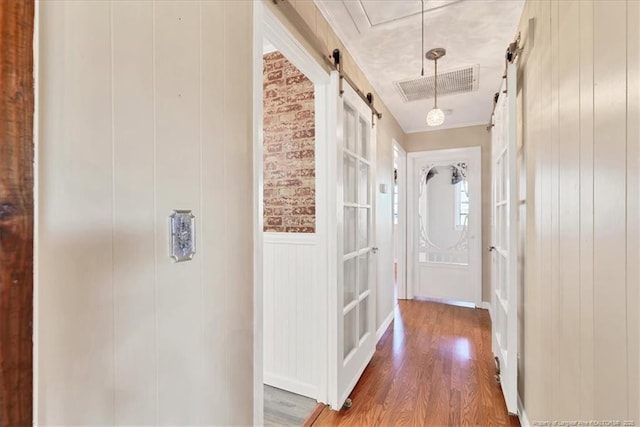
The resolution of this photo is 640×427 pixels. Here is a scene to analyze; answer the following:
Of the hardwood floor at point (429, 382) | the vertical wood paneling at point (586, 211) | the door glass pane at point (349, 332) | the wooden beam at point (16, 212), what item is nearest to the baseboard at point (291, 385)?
the hardwood floor at point (429, 382)

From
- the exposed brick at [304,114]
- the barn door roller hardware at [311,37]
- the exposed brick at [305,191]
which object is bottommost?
the exposed brick at [305,191]

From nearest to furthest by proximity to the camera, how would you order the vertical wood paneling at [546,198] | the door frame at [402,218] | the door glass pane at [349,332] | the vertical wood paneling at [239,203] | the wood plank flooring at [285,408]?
1. the vertical wood paneling at [239,203]
2. the vertical wood paneling at [546,198]
3. the wood plank flooring at [285,408]
4. the door glass pane at [349,332]
5. the door frame at [402,218]

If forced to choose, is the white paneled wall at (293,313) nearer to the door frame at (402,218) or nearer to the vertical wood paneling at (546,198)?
the vertical wood paneling at (546,198)

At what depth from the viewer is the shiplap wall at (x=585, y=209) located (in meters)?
0.77

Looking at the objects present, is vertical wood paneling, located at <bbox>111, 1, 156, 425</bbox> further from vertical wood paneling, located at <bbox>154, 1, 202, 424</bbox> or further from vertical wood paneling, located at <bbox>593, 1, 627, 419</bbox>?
vertical wood paneling, located at <bbox>593, 1, 627, 419</bbox>

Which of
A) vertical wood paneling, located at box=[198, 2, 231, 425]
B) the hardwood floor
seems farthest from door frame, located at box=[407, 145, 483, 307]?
vertical wood paneling, located at box=[198, 2, 231, 425]

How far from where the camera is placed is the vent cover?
8.80 feet

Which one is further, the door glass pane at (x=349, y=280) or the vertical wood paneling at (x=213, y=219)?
the door glass pane at (x=349, y=280)

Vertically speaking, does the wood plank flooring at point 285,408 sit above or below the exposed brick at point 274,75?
below

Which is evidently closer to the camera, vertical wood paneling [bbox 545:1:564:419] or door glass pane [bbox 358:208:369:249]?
vertical wood paneling [bbox 545:1:564:419]

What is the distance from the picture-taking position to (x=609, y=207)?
2.81 feet

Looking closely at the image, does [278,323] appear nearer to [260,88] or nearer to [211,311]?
[211,311]

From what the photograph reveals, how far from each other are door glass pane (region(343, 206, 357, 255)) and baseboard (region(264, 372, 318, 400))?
0.99 metres

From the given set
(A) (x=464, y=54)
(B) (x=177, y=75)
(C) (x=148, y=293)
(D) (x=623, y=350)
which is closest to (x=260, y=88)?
(B) (x=177, y=75)
